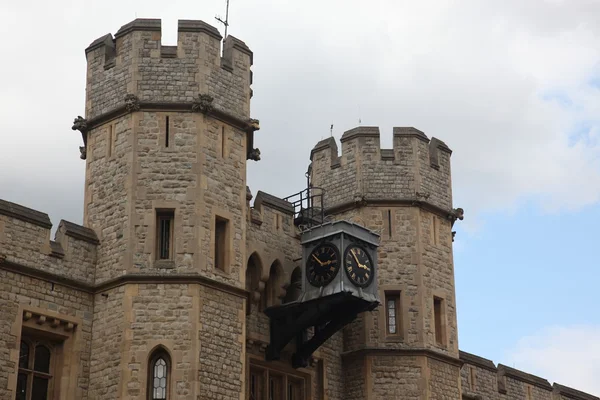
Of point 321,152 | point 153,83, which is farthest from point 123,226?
point 321,152

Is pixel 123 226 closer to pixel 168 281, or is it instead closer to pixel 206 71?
pixel 168 281

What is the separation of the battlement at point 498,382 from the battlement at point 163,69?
11.5m

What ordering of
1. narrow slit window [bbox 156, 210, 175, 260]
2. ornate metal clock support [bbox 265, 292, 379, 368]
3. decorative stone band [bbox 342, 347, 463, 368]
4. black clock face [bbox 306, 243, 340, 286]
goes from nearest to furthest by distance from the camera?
narrow slit window [bbox 156, 210, 175, 260]
black clock face [bbox 306, 243, 340, 286]
ornate metal clock support [bbox 265, 292, 379, 368]
decorative stone band [bbox 342, 347, 463, 368]

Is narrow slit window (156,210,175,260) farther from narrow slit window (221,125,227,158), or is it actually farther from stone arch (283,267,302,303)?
stone arch (283,267,302,303)

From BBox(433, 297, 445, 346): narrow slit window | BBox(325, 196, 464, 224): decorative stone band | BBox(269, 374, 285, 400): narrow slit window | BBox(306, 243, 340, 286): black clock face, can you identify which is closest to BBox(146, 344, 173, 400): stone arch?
BBox(269, 374, 285, 400): narrow slit window

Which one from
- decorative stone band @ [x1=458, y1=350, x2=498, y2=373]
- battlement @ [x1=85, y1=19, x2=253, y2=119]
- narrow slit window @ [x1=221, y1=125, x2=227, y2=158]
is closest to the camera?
battlement @ [x1=85, y1=19, x2=253, y2=119]

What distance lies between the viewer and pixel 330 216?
33188mm

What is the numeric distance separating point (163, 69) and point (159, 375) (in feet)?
23.7

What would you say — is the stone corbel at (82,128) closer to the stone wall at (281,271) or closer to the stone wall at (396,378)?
the stone wall at (281,271)

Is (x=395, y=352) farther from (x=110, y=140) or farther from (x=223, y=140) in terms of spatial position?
(x=110, y=140)

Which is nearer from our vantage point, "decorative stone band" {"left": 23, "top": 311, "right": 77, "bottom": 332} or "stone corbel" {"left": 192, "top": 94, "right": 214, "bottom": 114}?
"decorative stone band" {"left": 23, "top": 311, "right": 77, "bottom": 332}

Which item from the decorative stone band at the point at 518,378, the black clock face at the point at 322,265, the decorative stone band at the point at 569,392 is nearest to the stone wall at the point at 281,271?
the black clock face at the point at 322,265

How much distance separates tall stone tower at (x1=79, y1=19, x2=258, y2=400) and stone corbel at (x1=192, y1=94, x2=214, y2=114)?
0.02m

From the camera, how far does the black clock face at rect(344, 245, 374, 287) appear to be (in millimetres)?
28737
